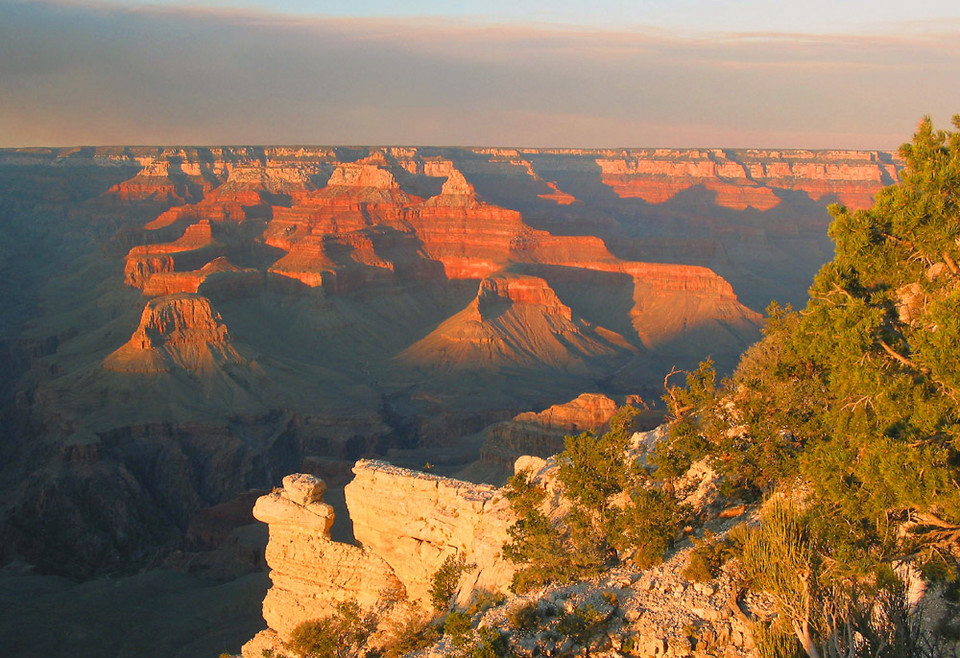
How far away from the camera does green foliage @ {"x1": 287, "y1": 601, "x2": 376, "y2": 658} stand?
80.4 feet

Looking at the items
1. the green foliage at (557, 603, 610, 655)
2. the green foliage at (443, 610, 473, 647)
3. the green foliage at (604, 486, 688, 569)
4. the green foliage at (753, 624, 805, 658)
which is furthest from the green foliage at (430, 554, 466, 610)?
the green foliage at (753, 624, 805, 658)

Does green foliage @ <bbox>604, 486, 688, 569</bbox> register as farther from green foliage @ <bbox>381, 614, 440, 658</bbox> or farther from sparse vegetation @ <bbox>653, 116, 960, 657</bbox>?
green foliage @ <bbox>381, 614, 440, 658</bbox>

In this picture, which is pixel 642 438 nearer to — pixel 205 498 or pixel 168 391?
pixel 205 498

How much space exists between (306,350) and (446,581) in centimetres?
8180

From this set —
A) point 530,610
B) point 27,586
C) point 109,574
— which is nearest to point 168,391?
point 109,574

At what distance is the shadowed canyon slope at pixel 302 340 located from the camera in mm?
67688

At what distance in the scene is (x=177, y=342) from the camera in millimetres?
86062

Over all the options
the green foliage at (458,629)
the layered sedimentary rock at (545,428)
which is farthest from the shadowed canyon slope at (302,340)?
the green foliage at (458,629)

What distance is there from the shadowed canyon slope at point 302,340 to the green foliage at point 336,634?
1213 inches

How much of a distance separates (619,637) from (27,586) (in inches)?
1592

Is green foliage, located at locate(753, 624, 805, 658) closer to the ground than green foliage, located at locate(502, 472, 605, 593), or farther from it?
farther from it

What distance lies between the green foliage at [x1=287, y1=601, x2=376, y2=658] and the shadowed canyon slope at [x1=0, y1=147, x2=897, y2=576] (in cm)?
3082

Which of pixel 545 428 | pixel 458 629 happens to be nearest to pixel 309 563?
pixel 458 629

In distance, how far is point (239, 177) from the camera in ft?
616
